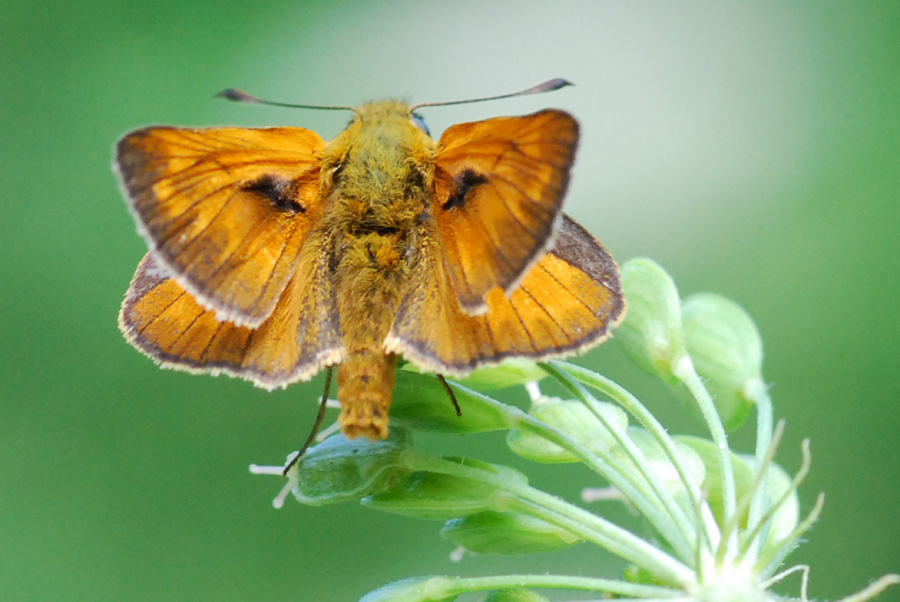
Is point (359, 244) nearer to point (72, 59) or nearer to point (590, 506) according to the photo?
point (590, 506)

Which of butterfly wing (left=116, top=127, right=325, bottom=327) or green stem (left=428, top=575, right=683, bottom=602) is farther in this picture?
butterfly wing (left=116, top=127, right=325, bottom=327)

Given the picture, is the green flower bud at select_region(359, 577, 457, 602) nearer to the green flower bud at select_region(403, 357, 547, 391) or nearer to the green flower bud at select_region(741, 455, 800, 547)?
the green flower bud at select_region(403, 357, 547, 391)

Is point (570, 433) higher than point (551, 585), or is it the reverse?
point (570, 433)

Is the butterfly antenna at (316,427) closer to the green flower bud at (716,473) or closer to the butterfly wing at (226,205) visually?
the butterfly wing at (226,205)

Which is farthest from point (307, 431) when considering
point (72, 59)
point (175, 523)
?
point (72, 59)

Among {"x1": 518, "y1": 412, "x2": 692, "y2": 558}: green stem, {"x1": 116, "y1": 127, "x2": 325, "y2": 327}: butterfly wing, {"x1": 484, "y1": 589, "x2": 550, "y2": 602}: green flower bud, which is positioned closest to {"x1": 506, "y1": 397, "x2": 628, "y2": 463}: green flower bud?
{"x1": 518, "y1": 412, "x2": 692, "y2": 558}: green stem

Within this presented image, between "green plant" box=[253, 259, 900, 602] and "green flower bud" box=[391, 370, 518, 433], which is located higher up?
"green flower bud" box=[391, 370, 518, 433]

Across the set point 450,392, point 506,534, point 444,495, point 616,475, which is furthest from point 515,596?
point 450,392

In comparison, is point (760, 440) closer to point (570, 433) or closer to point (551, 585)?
point (570, 433)

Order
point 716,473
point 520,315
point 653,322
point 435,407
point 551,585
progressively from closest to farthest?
point 551,585
point 520,315
point 435,407
point 716,473
point 653,322
